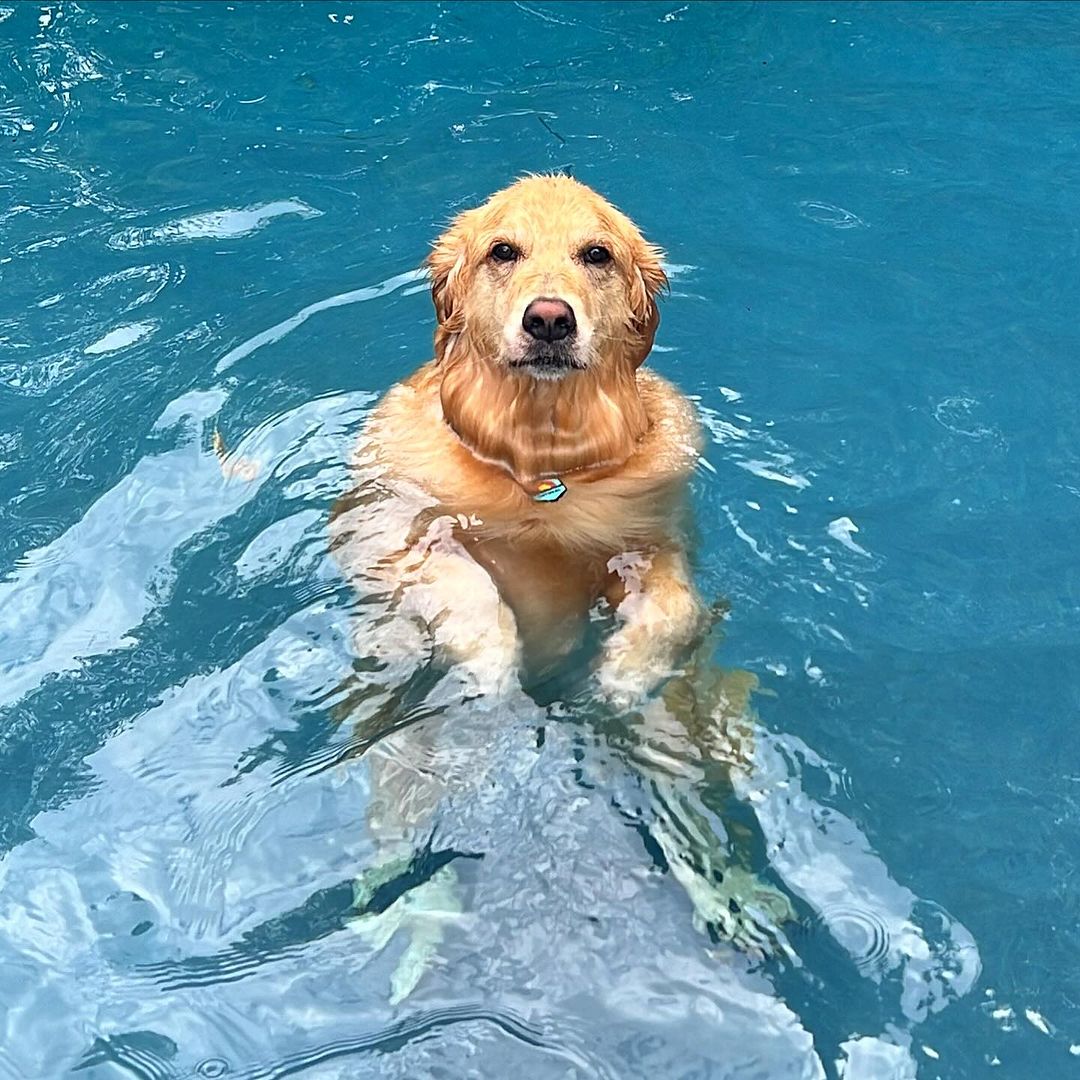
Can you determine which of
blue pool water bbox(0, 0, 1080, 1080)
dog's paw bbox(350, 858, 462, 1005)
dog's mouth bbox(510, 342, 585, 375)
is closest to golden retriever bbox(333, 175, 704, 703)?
dog's mouth bbox(510, 342, 585, 375)

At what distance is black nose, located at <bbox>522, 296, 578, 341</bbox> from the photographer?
4.05 m

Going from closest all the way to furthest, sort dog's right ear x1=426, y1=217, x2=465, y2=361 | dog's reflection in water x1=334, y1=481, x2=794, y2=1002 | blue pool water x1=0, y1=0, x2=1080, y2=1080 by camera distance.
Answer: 1. blue pool water x1=0, y1=0, x2=1080, y2=1080
2. dog's reflection in water x1=334, y1=481, x2=794, y2=1002
3. dog's right ear x1=426, y1=217, x2=465, y2=361

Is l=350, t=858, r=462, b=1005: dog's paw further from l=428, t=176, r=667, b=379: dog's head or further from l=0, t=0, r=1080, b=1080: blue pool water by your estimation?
l=428, t=176, r=667, b=379: dog's head

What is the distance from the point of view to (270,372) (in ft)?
18.4

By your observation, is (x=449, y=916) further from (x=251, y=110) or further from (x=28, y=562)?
(x=251, y=110)

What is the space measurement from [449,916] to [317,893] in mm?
395

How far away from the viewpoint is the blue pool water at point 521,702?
3.38m

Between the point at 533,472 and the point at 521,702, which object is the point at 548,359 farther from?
the point at 521,702

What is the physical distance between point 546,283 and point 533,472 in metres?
0.70

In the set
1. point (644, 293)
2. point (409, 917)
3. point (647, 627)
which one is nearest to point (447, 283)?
point (644, 293)

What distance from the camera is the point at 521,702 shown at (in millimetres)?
4047

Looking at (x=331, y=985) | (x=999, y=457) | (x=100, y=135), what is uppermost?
(x=100, y=135)

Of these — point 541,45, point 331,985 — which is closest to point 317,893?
point 331,985

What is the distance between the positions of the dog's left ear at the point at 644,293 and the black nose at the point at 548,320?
0.63 metres
